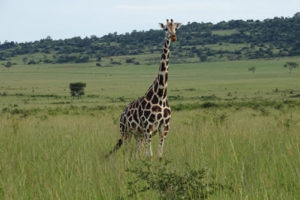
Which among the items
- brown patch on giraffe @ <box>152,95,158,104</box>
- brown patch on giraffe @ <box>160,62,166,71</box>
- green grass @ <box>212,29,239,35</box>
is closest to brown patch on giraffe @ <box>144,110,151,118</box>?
brown patch on giraffe @ <box>152,95,158,104</box>

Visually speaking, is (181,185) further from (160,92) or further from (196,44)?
(196,44)

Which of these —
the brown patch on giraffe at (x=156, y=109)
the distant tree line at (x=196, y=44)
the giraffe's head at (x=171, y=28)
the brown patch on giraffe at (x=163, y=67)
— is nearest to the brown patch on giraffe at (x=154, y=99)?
the brown patch on giraffe at (x=156, y=109)

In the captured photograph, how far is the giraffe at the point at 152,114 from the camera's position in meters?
7.95

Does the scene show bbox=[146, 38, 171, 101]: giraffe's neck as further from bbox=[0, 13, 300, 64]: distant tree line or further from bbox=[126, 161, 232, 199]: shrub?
bbox=[0, 13, 300, 64]: distant tree line

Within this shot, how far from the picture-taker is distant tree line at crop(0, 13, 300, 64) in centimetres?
14112

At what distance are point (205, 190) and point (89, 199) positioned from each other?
1.02 m

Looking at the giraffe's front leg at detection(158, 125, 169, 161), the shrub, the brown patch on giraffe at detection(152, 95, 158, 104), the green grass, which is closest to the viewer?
the shrub

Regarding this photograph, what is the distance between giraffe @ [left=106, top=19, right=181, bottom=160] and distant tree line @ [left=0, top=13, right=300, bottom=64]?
126m

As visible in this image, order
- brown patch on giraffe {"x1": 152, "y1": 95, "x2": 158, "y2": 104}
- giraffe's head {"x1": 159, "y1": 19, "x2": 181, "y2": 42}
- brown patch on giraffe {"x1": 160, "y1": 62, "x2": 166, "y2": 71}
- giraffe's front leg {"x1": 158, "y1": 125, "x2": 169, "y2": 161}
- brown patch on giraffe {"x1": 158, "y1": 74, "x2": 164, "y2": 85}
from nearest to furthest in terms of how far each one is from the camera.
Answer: giraffe's front leg {"x1": 158, "y1": 125, "x2": 169, "y2": 161}, giraffe's head {"x1": 159, "y1": 19, "x2": 181, "y2": 42}, brown patch on giraffe {"x1": 152, "y1": 95, "x2": 158, "y2": 104}, brown patch on giraffe {"x1": 158, "y1": 74, "x2": 164, "y2": 85}, brown patch on giraffe {"x1": 160, "y1": 62, "x2": 166, "y2": 71}

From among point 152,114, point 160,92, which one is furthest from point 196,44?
point 152,114

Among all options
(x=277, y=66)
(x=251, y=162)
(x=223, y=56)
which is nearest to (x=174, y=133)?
(x=251, y=162)

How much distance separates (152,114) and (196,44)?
6029 inches

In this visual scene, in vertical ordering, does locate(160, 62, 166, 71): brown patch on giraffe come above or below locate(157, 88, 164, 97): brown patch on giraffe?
above

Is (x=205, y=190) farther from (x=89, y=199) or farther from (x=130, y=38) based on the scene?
(x=130, y=38)
